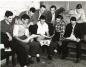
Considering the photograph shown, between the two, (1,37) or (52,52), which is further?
(52,52)

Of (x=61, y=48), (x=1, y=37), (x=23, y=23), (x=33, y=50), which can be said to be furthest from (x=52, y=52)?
(x=1, y=37)

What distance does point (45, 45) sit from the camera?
3.75 m

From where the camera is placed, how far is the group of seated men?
3.13m

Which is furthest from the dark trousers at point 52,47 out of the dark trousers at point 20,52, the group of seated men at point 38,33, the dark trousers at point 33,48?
the dark trousers at point 20,52

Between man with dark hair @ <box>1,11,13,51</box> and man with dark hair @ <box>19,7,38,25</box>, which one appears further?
man with dark hair @ <box>19,7,38,25</box>

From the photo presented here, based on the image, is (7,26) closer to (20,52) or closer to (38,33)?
(20,52)

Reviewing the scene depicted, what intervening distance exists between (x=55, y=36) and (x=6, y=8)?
3.61 ft

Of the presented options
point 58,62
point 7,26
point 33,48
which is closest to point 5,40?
point 7,26

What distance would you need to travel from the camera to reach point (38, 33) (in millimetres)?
3748

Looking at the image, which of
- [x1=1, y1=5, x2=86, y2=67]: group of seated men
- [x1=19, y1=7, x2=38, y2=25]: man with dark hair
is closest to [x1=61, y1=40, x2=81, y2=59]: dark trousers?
[x1=1, y1=5, x2=86, y2=67]: group of seated men

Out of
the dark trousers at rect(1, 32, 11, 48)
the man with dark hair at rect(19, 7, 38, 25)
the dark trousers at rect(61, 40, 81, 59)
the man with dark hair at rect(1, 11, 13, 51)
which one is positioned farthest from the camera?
the man with dark hair at rect(19, 7, 38, 25)

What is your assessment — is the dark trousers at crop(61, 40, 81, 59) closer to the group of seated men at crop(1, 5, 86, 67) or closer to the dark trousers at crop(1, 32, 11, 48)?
the group of seated men at crop(1, 5, 86, 67)

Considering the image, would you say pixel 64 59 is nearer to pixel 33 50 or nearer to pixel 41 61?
pixel 41 61

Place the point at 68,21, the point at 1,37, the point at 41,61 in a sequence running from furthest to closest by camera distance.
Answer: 1. the point at 68,21
2. the point at 41,61
3. the point at 1,37
